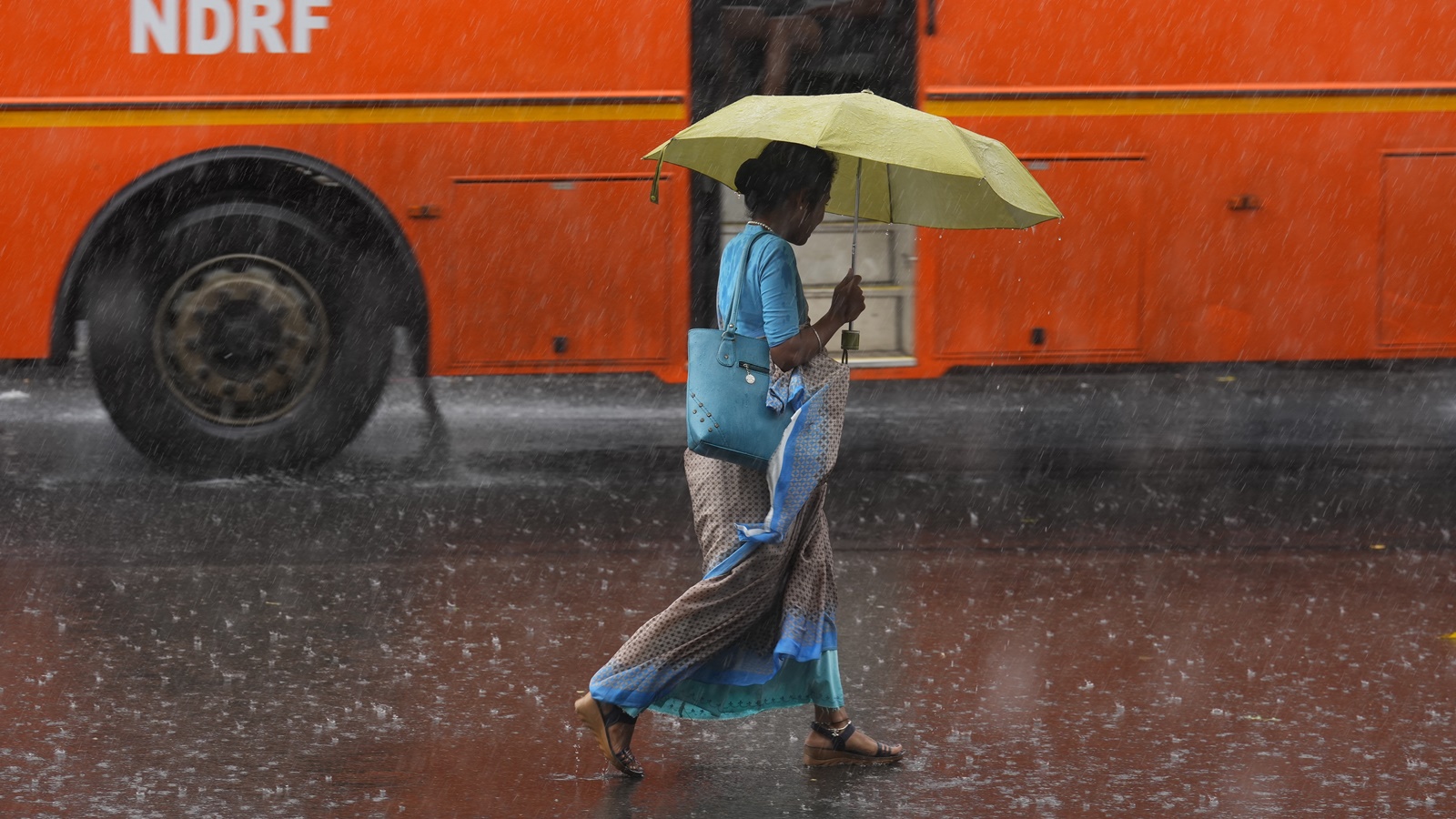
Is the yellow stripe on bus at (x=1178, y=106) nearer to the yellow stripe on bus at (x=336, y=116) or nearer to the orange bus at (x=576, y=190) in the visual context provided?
the orange bus at (x=576, y=190)

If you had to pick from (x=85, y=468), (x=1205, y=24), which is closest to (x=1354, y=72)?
(x=1205, y=24)

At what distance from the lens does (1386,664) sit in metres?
5.24

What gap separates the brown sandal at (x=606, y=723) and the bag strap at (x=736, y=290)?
3.09ft

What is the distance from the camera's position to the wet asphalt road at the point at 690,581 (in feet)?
13.9

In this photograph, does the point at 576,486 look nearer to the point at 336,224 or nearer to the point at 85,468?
the point at 336,224

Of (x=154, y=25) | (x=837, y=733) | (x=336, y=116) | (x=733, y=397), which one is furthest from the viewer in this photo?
(x=336, y=116)

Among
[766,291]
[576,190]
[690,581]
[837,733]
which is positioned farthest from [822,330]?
[576,190]

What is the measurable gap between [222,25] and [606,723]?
190 inches

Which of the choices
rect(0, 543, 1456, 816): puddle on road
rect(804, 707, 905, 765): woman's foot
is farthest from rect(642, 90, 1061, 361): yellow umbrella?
rect(0, 543, 1456, 816): puddle on road

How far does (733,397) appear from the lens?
13.4 feet

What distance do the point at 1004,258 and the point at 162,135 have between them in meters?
3.89

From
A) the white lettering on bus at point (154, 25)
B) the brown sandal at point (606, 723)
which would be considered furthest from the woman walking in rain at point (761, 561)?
the white lettering on bus at point (154, 25)

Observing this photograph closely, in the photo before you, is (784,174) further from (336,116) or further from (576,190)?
(336,116)

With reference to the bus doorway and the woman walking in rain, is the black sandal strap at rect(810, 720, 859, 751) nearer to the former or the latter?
the woman walking in rain
